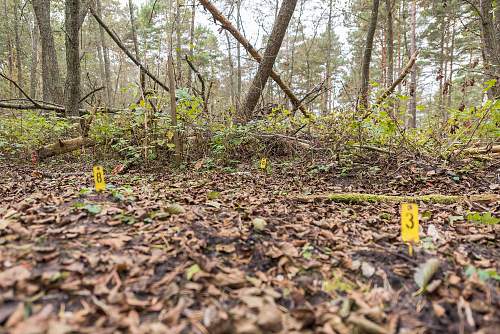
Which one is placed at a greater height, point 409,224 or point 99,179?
point 99,179

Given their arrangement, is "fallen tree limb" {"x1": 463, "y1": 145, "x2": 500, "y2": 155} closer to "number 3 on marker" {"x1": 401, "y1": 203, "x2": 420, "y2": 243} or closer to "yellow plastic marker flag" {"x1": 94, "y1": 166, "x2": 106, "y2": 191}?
"number 3 on marker" {"x1": 401, "y1": 203, "x2": 420, "y2": 243}

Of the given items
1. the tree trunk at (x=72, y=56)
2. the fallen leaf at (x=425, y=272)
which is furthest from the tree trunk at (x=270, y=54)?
the fallen leaf at (x=425, y=272)

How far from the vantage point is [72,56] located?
5203 millimetres

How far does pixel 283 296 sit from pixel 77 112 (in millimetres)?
5546

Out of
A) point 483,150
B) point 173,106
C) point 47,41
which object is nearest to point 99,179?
point 173,106

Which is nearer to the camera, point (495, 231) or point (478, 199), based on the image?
point (495, 231)

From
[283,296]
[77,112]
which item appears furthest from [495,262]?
[77,112]

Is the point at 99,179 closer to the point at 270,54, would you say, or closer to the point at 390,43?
the point at 270,54

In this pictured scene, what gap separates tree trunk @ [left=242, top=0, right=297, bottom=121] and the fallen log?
2.77 m

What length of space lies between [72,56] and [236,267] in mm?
5256

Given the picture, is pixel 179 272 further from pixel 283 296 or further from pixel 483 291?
pixel 483 291

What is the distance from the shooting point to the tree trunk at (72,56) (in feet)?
16.4

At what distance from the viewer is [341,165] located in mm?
4168

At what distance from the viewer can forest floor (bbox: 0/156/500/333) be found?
3.92ft
